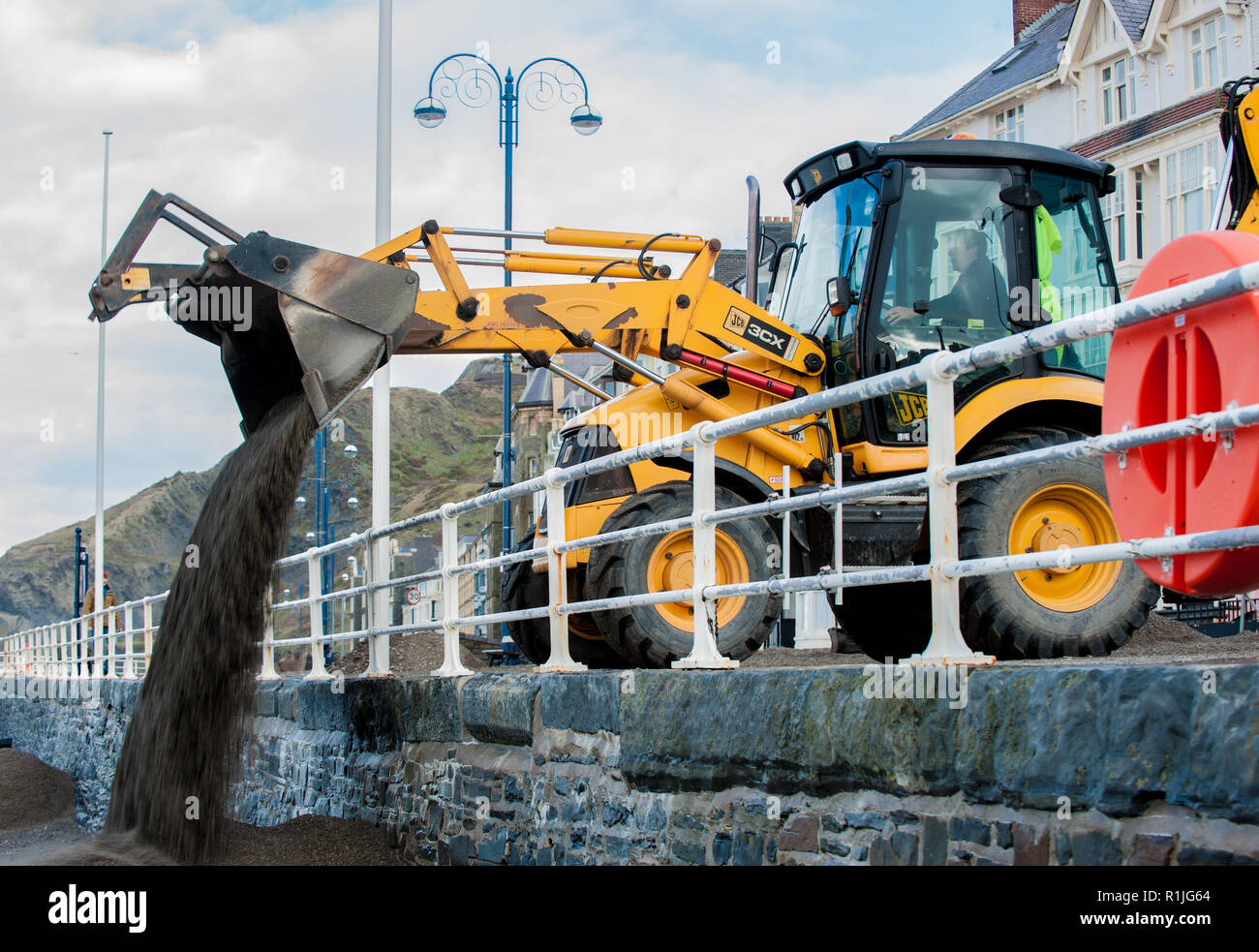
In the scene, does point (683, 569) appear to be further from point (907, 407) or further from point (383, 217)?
point (383, 217)

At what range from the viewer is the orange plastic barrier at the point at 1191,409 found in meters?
3.96

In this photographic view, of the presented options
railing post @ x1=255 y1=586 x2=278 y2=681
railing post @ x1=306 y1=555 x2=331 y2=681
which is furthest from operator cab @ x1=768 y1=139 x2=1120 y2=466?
railing post @ x1=255 y1=586 x2=278 y2=681

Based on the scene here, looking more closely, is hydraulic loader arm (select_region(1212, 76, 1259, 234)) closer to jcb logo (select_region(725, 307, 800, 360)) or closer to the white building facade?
jcb logo (select_region(725, 307, 800, 360))

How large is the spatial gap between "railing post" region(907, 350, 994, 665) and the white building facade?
22757mm

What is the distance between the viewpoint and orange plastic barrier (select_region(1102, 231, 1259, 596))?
3.96 meters

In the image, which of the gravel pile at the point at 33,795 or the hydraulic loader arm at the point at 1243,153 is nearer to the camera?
the hydraulic loader arm at the point at 1243,153

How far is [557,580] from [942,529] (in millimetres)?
2984

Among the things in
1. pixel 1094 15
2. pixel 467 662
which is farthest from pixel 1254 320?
pixel 1094 15

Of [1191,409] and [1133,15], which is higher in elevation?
[1133,15]

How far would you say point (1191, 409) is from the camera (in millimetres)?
4176

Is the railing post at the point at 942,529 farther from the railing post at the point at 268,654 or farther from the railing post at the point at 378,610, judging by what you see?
the railing post at the point at 268,654

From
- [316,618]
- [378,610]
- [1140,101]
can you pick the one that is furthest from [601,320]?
[1140,101]

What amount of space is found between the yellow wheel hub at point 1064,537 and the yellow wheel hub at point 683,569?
156cm

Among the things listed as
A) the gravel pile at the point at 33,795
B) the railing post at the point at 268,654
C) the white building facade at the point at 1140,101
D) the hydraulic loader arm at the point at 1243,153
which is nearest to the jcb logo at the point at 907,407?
the hydraulic loader arm at the point at 1243,153
